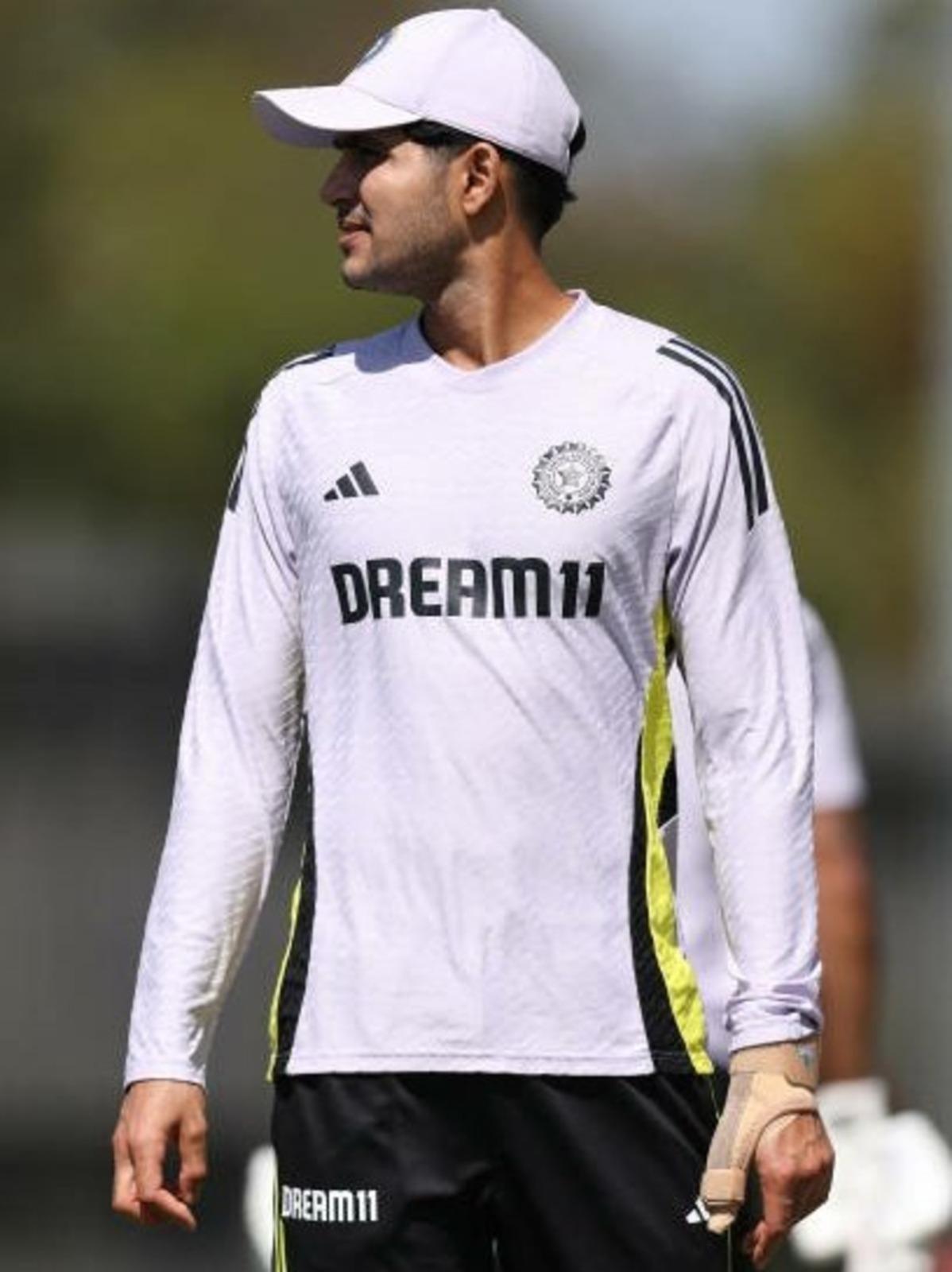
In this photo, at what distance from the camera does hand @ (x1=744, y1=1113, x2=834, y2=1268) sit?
5906mm

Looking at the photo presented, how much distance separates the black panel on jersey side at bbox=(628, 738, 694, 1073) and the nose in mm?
822

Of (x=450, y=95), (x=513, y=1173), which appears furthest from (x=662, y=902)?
(x=450, y=95)

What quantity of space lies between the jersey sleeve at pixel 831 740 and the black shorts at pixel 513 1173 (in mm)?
2096

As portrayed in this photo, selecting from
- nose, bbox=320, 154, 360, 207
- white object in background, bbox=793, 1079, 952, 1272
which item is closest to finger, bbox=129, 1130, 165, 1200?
nose, bbox=320, 154, 360, 207

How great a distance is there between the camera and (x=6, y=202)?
3750cm

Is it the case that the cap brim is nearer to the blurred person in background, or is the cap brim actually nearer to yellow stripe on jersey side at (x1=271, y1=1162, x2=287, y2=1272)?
yellow stripe on jersey side at (x1=271, y1=1162, x2=287, y2=1272)

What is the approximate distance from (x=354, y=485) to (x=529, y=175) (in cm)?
50

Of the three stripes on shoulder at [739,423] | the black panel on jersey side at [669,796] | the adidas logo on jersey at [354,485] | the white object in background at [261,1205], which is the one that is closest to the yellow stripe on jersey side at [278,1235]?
the black panel on jersey side at [669,796]

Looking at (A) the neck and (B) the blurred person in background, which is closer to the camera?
(A) the neck

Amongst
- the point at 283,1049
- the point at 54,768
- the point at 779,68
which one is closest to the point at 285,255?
the point at 779,68

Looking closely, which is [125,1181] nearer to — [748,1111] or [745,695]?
[748,1111]

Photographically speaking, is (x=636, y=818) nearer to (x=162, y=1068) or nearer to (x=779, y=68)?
(x=162, y=1068)

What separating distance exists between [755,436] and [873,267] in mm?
35875

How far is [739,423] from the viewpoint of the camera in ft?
20.2
